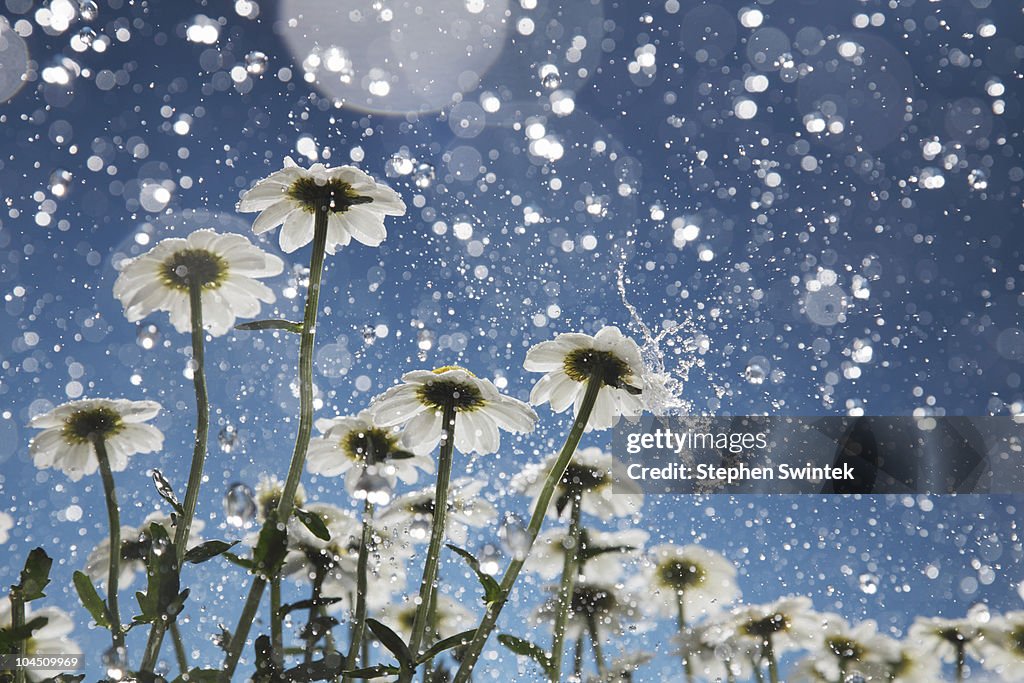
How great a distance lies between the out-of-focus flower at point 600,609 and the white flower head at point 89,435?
1083 mm

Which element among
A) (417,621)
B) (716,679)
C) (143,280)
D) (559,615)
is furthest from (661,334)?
(143,280)

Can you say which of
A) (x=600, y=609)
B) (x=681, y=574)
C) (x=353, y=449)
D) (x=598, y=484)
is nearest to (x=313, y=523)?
(x=353, y=449)

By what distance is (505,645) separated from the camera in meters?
1.13

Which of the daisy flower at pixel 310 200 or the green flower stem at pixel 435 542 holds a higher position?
the daisy flower at pixel 310 200

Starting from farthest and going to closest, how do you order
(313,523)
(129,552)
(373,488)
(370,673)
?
(129,552)
(373,488)
(313,523)
(370,673)

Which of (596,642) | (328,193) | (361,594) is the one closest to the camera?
(361,594)

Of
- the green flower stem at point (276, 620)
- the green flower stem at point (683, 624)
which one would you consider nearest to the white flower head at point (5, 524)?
the green flower stem at point (276, 620)

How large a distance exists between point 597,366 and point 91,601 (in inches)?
37.5

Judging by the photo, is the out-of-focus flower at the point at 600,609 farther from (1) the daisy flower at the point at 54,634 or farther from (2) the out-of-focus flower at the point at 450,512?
(1) the daisy flower at the point at 54,634

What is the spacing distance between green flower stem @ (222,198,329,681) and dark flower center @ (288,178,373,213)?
5.5 inches

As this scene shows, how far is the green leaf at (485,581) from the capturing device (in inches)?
41.3

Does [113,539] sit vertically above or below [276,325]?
below

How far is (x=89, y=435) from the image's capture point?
1531 mm

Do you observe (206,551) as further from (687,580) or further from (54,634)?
(687,580)
